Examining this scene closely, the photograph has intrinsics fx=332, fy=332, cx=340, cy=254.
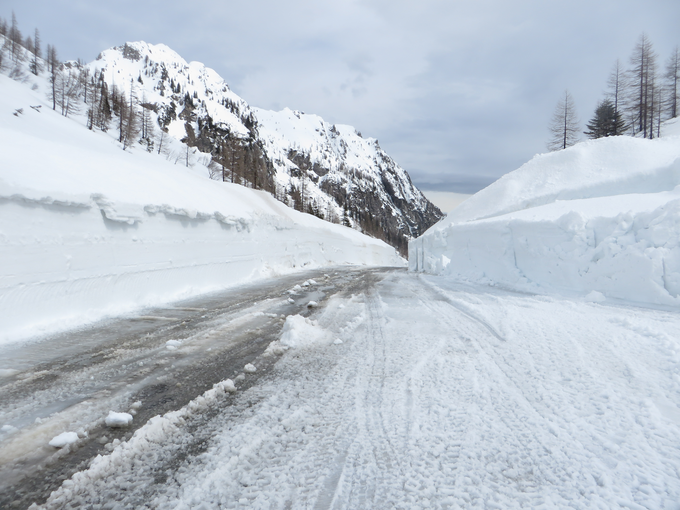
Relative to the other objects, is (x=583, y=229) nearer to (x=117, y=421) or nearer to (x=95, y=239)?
(x=117, y=421)

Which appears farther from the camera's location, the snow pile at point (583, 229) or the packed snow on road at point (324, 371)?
the snow pile at point (583, 229)

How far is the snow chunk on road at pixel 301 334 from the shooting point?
405cm

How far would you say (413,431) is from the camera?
2.13 metres

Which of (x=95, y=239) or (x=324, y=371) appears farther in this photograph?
(x=95, y=239)

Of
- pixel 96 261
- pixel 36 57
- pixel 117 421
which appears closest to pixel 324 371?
pixel 117 421

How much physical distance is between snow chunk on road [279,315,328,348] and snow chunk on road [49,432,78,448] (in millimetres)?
2185

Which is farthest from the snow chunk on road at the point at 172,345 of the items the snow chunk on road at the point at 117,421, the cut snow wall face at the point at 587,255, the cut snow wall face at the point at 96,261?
the cut snow wall face at the point at 587,255

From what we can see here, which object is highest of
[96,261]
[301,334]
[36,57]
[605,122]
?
[36,57]

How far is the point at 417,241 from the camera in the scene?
22.8 metres

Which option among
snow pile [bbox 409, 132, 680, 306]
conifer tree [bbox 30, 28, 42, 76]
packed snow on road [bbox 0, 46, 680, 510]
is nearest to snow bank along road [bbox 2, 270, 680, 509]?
packed snow on road [bbox 0, 46, 680, 510]

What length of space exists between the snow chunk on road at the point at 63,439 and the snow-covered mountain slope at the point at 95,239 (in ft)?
11.5

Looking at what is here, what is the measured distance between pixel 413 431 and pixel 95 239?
6619 millimetres

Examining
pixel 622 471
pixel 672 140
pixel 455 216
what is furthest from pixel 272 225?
pixel 672 140

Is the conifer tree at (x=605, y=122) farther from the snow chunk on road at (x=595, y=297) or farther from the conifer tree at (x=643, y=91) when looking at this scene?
the snow chunk on road at (x=595, y=297)
